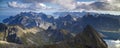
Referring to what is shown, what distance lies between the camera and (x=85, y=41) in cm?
3156

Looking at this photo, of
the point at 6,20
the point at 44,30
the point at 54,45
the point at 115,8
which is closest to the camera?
the point at 115,8

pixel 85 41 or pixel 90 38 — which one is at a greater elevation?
pixel 90 38

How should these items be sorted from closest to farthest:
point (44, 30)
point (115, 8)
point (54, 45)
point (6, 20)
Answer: point (115, 8)
point (6, 20)
point (54, 45)
point (44, 30)

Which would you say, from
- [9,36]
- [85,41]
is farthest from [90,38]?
[9,36]

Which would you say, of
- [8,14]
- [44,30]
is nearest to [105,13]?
[8,14]

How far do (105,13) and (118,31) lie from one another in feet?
6.23

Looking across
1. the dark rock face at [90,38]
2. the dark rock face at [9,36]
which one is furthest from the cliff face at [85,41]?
the dark rock face at [9,36]

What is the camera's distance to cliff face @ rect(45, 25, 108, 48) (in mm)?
30158

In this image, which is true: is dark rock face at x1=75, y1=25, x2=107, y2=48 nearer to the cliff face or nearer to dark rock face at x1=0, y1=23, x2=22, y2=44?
the cliff face

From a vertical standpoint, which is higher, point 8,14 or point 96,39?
point 8,14

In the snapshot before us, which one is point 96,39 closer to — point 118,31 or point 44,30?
point 118,31

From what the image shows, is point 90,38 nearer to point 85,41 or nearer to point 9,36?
point 85,41

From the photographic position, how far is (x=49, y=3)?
28.5 metres

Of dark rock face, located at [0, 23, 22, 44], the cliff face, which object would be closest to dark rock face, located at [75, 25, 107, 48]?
the cliff face
